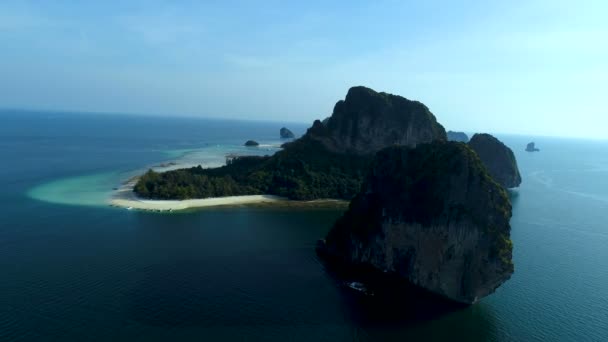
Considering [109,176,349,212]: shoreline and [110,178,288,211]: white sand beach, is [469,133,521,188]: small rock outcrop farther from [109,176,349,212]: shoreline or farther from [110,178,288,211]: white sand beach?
[110,178,288,211]: white sand beach

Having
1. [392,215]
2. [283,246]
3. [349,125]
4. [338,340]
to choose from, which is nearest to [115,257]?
[283,246]

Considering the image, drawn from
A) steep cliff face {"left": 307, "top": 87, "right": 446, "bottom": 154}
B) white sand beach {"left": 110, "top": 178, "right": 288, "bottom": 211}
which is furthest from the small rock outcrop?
white sand beach {"left": 110, "top": 178, "right": 288, "bottom": 211}

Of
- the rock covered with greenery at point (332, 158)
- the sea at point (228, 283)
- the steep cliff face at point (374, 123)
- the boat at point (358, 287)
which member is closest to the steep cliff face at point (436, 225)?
the sea at point (228, 283)

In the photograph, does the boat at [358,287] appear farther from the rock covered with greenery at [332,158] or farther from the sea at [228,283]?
the rock covered with greenery at [332,158]

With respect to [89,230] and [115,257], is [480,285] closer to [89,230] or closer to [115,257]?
[115,257]

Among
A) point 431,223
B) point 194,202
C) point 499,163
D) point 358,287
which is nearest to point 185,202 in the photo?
point 194,202

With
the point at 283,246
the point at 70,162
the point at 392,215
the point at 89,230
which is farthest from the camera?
the point at 70,162
